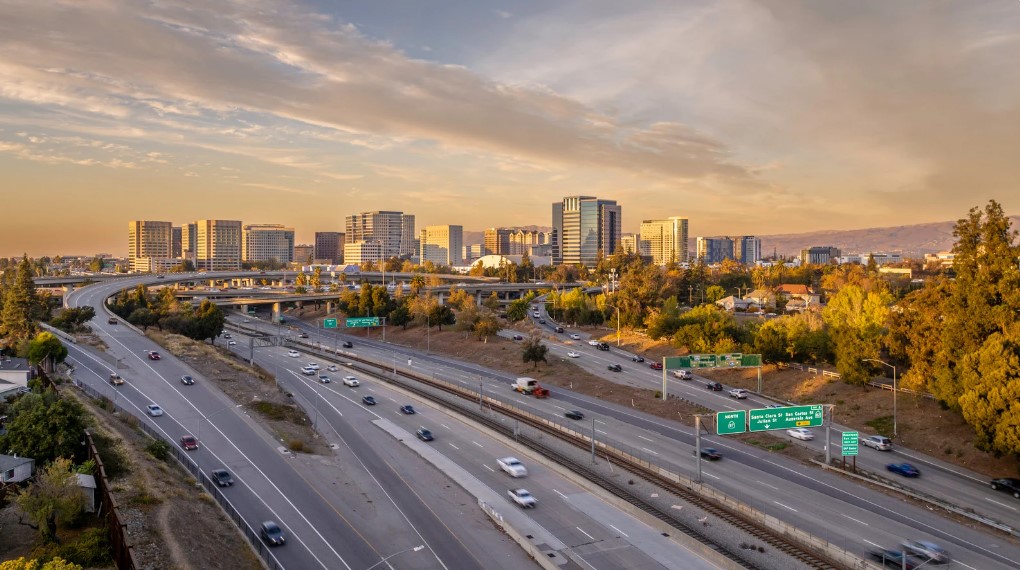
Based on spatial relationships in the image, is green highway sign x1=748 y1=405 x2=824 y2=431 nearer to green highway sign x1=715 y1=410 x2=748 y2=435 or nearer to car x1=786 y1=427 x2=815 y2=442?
green highway sign x1=715 y1=410 x2=748 y2=435

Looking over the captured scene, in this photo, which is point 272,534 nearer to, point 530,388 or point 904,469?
point 530,388

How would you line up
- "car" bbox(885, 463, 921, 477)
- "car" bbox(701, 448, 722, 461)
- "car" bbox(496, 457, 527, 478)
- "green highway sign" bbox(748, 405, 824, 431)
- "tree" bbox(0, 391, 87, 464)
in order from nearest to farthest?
"tree" bbox(0, 391, 87, 464) < "car" bbox(885, 463, 921, 477) < "green highway sign" bbox(748, 405, 824, 431) < "car" bbox(496, 457, 527, 478) < "car" bbox(701, 448, 722, 461)

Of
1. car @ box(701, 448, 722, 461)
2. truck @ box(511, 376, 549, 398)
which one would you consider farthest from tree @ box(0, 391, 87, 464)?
truck @ box(511, 376, 549, 398)

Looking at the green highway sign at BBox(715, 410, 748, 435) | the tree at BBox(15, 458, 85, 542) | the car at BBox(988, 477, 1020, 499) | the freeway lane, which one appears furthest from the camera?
the green highway sign at BBox(715, 410, 748, 435)

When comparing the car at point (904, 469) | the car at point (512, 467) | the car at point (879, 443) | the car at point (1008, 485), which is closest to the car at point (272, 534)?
the car at point (512, 467)

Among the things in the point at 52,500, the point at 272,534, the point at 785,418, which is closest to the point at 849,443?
the point at 785,418

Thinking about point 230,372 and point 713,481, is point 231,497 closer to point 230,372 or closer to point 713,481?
point 713,481

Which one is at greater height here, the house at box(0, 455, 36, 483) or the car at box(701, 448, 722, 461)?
the house at box(0, 455, 36, 483)
